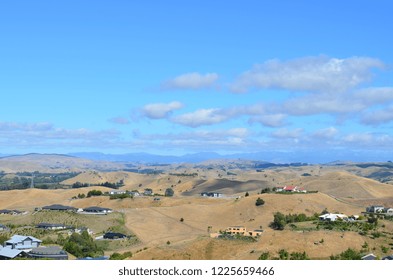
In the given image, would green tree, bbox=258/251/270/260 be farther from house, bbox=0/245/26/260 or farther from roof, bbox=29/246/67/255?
house, bbox=0/245/26/260

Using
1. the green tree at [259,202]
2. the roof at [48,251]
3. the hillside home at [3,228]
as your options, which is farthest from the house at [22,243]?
the green tree at [259,202]

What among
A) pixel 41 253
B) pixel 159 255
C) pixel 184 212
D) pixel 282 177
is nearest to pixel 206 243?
pixel 159 255

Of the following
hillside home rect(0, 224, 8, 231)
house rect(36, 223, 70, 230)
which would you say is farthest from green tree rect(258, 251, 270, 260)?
hillside home rect(0, 224, 8, 231)

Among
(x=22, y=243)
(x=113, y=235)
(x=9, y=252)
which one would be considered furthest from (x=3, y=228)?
(x=9, y=252)

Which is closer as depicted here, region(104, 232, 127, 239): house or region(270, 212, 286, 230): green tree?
region(104, 232, 127, 239): house

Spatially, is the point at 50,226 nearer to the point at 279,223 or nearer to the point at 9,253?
the point at 9,253

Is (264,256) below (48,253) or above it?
above
